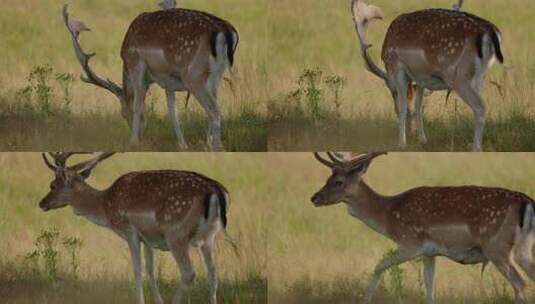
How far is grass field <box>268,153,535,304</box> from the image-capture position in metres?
14.7

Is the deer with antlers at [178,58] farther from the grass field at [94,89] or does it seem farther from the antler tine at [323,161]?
the antler tine at [323,161]

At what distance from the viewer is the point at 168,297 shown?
48.1 ft

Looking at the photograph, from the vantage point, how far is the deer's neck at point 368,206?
48.3ft

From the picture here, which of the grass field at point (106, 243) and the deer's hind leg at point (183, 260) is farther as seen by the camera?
the grass field at point (106, 243)

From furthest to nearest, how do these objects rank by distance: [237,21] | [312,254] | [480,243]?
[237,21] → [312,254] → [480,243]

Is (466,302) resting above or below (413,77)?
below

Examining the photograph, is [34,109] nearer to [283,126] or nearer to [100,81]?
[100,81]

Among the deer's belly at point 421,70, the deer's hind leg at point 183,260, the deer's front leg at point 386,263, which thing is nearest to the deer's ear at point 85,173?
the deer's hind leg at point 183,260

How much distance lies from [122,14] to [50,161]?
2099mm

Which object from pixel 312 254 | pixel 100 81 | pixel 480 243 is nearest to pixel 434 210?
pixel 480 243

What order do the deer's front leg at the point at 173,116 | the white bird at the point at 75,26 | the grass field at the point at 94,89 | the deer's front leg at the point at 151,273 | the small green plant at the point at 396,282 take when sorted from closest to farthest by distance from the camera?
1. the deer's front leg at the point at 151,273
2. the small green plant at the point at 396,282
3. the deer's front leg at the point at 173,116
4. the grass field at the point at 94,89
5. the white bird at the point at 75,26

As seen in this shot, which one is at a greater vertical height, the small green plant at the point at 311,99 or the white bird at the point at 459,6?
the white bird at the point at 459,6

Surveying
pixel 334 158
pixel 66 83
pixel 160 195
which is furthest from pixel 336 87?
pixel 160 195

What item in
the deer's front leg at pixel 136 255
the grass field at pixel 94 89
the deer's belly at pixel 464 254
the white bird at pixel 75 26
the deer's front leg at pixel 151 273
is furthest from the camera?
the white bird at pixel 75 26
